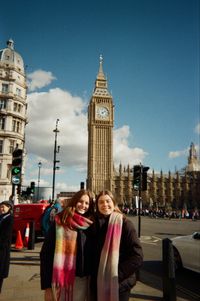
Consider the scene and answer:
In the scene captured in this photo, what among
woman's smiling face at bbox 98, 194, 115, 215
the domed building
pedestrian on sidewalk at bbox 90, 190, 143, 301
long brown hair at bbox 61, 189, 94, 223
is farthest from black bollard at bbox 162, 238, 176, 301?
the domed building

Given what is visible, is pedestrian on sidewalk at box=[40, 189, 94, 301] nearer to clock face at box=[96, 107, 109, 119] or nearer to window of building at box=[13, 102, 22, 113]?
window of building at box=[13, 102, 22, 113]

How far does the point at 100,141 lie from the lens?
108 metres

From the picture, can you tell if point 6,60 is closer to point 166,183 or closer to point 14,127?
point 14,127

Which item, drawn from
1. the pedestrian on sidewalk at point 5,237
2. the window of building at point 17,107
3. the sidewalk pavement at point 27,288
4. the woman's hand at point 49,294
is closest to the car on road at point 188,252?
the sidewalk pavement at point 27,288

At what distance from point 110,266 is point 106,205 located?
726 mm

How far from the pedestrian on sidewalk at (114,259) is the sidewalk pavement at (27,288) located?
286cm

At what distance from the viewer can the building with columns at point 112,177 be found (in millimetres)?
104500

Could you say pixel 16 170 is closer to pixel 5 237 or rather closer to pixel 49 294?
pixel 5 237

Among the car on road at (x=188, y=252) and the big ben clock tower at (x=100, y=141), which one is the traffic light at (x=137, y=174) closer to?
the car on road at (x=188, y=252)

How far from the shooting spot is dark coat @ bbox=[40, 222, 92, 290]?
3152 mm

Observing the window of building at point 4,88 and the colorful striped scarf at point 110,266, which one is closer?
the colorful striped scarf at point 110,266

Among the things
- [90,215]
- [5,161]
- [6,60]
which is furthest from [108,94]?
[90,215]

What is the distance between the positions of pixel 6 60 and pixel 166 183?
89.1 m

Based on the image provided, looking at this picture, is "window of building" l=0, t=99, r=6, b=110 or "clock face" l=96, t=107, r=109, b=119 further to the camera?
"clock face" l=96, t=107, r=109, b=119
